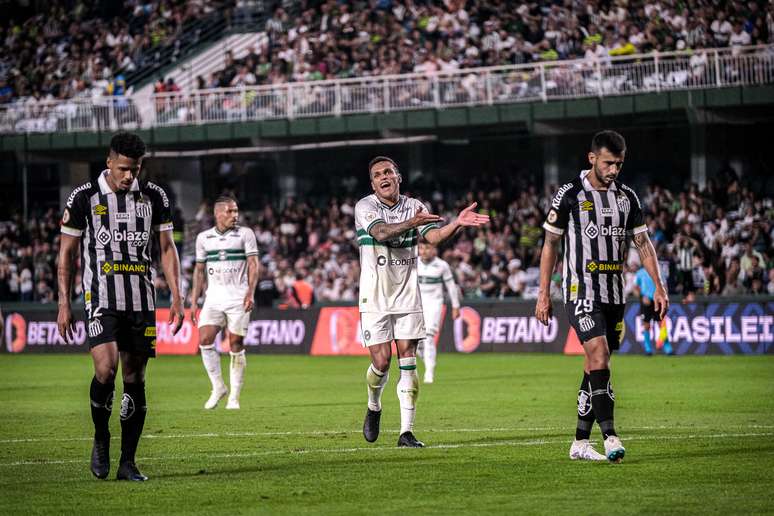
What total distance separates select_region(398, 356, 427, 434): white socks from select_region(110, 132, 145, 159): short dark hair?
3.59 metres

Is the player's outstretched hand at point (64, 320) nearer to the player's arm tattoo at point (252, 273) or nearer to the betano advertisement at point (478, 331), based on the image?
the player's arm tattoo at point (252, 273)

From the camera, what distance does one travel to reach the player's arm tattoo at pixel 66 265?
9734mm

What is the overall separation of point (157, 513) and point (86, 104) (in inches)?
1372

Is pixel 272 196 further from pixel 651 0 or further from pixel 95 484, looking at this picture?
pixel 95 484

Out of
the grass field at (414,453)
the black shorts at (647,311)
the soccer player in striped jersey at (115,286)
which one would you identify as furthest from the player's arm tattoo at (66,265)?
the black shorts at (647,311)

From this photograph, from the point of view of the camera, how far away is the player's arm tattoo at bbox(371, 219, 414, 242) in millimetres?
11430

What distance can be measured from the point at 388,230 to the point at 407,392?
154 cm

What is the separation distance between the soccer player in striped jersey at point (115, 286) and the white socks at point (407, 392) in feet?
9.51

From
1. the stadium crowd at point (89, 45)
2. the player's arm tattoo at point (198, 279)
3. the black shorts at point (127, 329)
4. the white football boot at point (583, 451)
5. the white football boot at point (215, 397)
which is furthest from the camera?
the stadium crowd at point (89, 45)

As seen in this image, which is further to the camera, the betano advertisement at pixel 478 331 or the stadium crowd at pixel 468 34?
the stadium crowd at pixel 468 34

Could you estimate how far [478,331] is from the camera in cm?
3209

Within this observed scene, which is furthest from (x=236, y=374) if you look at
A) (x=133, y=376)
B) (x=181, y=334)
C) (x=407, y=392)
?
(x=181, y=334)

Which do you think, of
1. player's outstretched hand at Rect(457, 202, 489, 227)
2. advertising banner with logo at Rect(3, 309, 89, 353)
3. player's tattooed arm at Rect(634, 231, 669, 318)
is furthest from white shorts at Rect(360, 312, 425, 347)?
advertising banner with logo at Rect(3, 309, 89, 353)

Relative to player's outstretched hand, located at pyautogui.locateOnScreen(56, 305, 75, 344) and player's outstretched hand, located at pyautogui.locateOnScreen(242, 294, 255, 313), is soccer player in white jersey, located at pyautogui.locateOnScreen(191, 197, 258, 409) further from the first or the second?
player's outstretched hand, located at pyautogui.locateOnScreen(56, 305, 75, 344)
